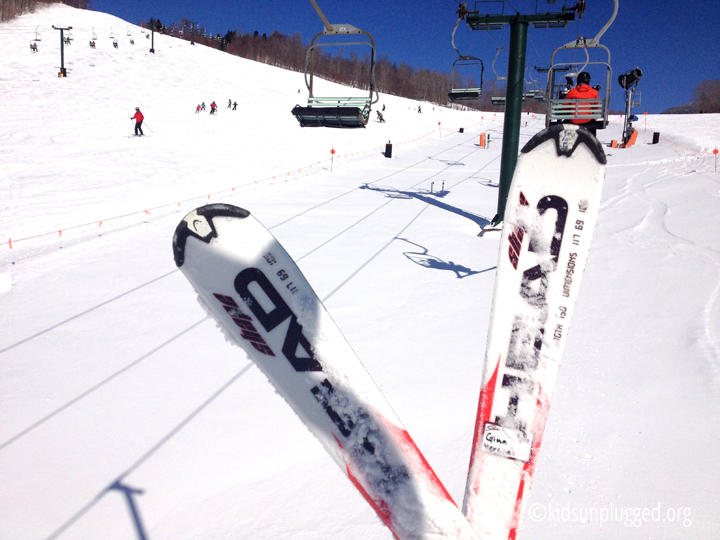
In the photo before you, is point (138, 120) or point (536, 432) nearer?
point (536, 432)

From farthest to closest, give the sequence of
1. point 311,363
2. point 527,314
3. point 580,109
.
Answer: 1. point 580,109
2. point 527,314
3. point 311,363

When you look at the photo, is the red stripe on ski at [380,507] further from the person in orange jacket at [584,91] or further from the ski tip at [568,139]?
the person in orange jacket at [584,91]

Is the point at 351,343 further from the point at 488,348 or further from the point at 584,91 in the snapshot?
the point at 584,91

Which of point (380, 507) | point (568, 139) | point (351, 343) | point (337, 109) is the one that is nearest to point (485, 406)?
point (380, 507)

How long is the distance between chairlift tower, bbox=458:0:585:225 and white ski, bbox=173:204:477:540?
6712 millimetres

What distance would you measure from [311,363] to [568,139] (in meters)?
1.47

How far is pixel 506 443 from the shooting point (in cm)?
214

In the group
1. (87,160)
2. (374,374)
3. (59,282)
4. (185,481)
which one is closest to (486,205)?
(374,374)

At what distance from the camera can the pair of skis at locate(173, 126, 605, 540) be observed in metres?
1.86

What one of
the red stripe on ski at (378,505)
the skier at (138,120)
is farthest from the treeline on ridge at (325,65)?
the red stripe on ski at (378,505)

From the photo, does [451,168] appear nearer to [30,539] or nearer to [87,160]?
[87,160]

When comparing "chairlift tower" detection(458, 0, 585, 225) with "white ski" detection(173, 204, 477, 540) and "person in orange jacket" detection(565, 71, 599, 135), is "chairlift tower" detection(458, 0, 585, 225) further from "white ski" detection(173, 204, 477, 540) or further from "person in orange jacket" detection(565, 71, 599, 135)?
"white ski" detection(173, 204, 477, 540)

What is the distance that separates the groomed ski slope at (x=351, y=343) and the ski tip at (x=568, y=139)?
217cm

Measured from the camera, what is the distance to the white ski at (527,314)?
206 centimetres
